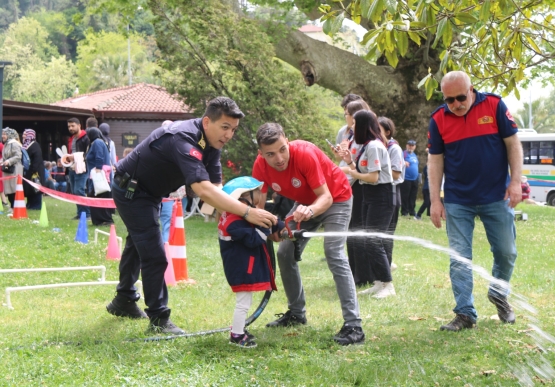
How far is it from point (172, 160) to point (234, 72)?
959cm

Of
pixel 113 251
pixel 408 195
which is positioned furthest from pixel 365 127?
pixel 408 195

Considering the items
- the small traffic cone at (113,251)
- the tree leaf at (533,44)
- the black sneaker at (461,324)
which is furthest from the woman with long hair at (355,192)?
the small traffic cone at (113,251)

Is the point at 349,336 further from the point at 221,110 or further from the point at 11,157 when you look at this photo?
the point at 11,157

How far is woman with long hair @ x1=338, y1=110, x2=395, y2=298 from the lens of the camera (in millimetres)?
7285

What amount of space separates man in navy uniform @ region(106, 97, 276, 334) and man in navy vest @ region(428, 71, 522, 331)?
5.73ft

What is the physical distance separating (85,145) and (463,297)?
10.3 meters

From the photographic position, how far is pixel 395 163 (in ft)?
26.1

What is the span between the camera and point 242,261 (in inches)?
204

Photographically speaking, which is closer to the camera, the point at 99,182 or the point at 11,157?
→ the point at 99,182

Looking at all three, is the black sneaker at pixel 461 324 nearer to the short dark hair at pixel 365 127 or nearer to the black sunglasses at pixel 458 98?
the black sunglasses at pixel 458 98

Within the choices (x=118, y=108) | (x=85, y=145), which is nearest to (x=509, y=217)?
(x=85, y=145)

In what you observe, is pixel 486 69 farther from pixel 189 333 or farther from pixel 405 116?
pixel 405 116

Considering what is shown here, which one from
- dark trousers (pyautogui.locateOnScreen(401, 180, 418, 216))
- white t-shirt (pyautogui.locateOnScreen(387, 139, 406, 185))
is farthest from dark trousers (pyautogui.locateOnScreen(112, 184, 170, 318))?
dark trousers (pyautogui.locateOnScreen(401, 180, 418, 216))

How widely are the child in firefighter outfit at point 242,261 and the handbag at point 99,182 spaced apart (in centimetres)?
786
